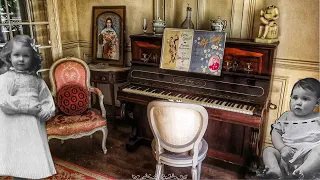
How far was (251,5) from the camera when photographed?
120 inches

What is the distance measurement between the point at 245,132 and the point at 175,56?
3.53ft

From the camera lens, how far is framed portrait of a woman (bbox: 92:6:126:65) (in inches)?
155

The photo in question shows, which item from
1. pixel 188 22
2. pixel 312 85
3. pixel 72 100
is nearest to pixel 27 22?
pixel 72 100

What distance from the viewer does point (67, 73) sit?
3271mm

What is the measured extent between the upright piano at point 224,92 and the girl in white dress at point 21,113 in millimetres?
1158

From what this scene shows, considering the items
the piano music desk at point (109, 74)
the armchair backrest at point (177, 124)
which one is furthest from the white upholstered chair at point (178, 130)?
the piano music desk at point (109, 74)

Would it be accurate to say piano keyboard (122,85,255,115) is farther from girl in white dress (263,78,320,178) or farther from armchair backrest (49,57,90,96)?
armchair backrest (49,57,90,96)

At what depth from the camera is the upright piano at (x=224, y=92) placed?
2646 millimetres

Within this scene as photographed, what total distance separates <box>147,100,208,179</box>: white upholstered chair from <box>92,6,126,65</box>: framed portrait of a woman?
195 centimetres

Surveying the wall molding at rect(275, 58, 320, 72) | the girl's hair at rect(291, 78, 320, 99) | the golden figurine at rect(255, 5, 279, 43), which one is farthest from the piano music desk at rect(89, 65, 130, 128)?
the girl's hair at rect(291, 78, 320, 99)

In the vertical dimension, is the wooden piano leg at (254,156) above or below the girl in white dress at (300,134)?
below

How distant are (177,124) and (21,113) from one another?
3.86ft

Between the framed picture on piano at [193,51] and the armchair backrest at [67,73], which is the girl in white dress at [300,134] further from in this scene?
the armchair backrest at [67,73]

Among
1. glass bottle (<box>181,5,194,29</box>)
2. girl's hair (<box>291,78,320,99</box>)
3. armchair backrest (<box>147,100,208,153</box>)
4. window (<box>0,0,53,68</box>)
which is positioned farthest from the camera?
glass bottle (<box>181,5,194,29</box>)
